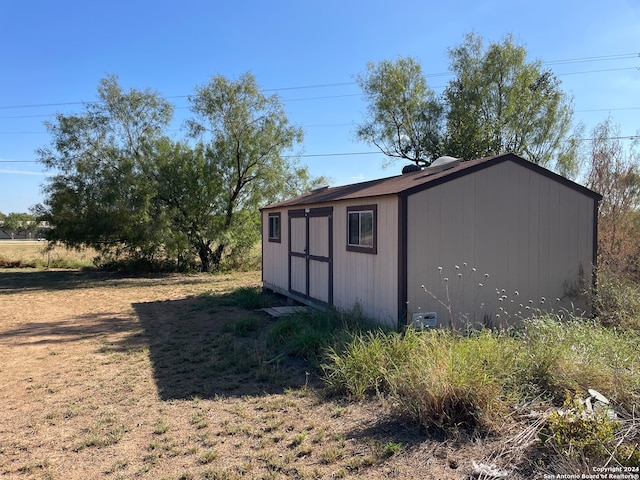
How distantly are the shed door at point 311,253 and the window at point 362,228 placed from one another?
70 cm

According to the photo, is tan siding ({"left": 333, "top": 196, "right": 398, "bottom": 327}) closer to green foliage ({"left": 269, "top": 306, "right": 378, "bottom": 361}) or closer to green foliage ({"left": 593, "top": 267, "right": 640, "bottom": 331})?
green foliage ({"left": 269, "top": 306, "right": 378, "bottom": 361})

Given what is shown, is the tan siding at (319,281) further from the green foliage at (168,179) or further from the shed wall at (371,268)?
the green foliage at (168,179)

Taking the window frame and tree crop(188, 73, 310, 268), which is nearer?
the window frame

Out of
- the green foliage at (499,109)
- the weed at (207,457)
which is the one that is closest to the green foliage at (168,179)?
the green foliage at (499,109)

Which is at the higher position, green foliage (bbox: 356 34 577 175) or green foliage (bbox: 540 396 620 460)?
green foliage (bbox: 356 34 577 175)

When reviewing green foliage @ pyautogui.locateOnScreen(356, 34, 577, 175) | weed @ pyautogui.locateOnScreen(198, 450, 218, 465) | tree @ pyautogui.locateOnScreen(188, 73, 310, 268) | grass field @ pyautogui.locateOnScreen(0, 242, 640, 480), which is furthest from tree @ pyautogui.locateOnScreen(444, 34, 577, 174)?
weed @ pyautogui.locateOnScreen(198, 450, 218, 465)

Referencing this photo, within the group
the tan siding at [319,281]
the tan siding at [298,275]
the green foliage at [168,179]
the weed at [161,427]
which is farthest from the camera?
the green foliage at [168,179]

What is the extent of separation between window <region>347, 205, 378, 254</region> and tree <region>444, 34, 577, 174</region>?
37.6 feet

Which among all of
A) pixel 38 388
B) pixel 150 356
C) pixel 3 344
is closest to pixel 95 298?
pixel 3 344

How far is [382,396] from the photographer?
14.6 feet

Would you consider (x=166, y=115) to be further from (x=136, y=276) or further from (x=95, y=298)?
(x=95, y=298)

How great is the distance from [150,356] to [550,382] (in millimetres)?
5043

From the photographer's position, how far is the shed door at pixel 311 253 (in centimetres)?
876

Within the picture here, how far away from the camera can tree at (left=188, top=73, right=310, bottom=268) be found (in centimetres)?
1769
